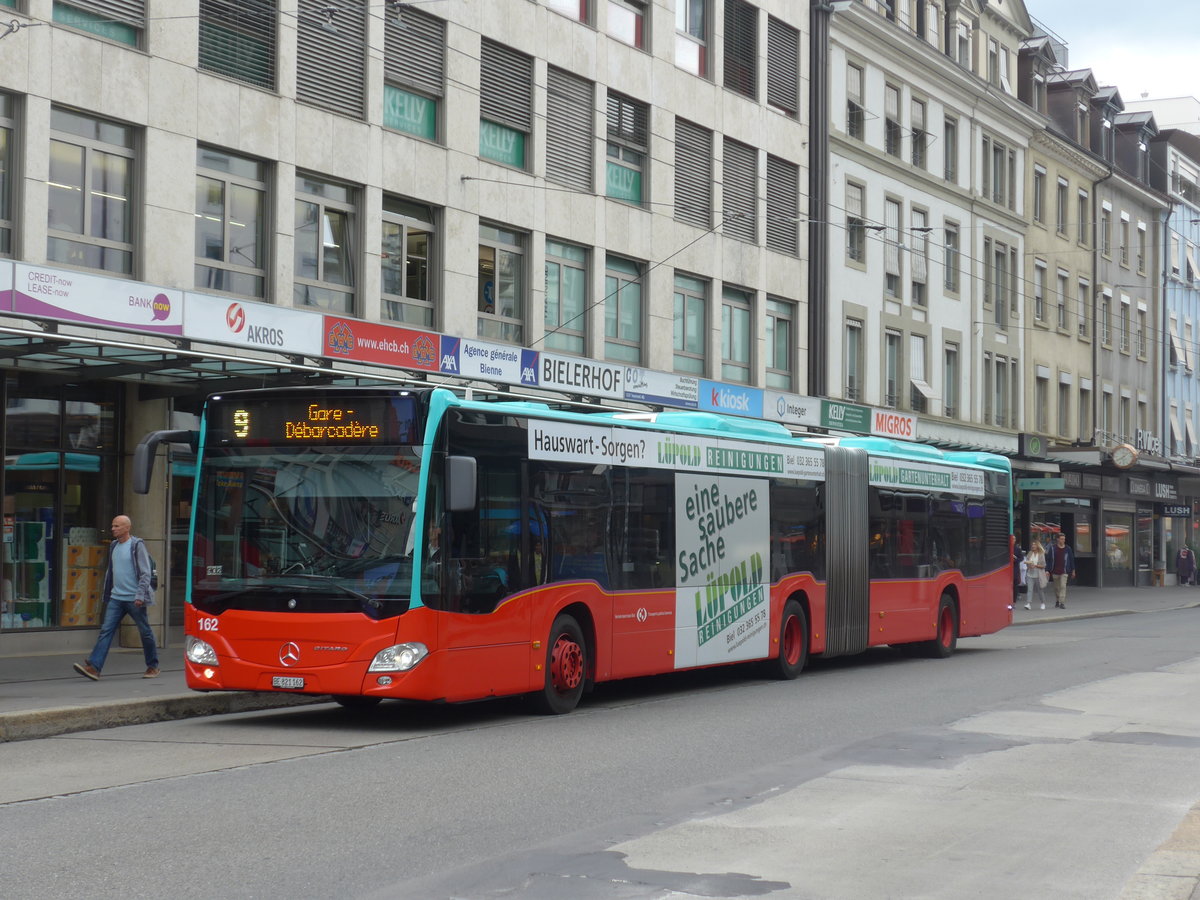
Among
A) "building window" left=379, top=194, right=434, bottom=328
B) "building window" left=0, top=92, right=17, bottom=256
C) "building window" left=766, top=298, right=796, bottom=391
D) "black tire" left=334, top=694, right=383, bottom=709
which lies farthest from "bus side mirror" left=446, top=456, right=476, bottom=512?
"building window" left=766, top=298, right=796, bottom=391

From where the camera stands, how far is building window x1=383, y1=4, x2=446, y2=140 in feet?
79.2

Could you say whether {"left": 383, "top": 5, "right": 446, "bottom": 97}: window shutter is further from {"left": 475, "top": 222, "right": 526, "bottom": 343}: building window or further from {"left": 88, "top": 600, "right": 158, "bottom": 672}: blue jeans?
{"left": 88, "top": 600, "right": 158, "bottom": 672}: blue jeans

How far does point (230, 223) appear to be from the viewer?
21750 millimetres

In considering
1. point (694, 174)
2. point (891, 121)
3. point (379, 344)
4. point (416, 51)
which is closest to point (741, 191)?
point (694, 174)

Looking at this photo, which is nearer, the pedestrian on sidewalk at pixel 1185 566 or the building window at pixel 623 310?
the building window at pixel 623 310

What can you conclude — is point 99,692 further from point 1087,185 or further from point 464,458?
A: point 1087,185

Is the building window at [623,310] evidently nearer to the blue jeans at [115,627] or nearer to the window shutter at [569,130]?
the window shutter at [569,130]

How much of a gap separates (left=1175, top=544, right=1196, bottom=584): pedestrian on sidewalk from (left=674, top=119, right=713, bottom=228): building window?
115 ft

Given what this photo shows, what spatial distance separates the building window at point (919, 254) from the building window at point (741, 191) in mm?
8391

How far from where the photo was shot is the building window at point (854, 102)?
3816cm

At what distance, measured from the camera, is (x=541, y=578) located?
14312mm

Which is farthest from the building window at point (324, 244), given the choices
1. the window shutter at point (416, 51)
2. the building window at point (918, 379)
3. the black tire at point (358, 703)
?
the building window at point (918, 379)

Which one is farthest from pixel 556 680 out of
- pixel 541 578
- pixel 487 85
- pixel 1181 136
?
pixel 1181 136

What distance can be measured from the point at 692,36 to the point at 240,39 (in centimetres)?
1229
